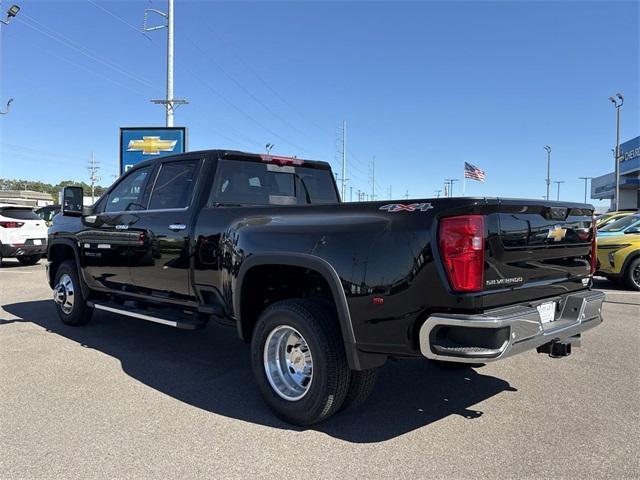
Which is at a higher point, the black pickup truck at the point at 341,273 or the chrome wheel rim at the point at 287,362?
the black pickup truck at the point at 341,273

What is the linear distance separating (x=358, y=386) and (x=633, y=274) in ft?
30.1

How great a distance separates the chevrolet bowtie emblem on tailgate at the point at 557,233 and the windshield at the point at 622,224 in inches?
346

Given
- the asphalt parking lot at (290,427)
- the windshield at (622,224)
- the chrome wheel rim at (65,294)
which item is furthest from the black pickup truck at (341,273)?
the windshield at (622,224)

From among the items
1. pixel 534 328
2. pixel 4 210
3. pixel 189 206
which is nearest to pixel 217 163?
pixel 189 206

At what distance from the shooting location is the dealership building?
44.6 metres

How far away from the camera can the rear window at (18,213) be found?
45.7 ft

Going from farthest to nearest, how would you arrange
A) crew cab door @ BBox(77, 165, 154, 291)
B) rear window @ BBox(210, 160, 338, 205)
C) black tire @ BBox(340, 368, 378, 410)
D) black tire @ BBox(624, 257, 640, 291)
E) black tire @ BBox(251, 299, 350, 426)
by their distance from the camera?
black tire @ BBox(624, 257, 640, 291)
crew cab door @ BBox(77, 165, 154, 291)
rear window @ BBox(210, 160, 338, 205)
black tire @ BBox(340, 368, 378, 410)
black tire @ BBox(251, 299, 350, 426)

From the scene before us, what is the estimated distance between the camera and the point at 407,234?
3.17 metres

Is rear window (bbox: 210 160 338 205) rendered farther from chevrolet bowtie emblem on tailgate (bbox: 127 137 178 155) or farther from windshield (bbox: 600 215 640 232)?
chevrolet bowtie emblem on tailgate (bbox: 127 137 178 155)

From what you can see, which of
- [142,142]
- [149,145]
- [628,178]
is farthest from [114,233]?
[628,178]

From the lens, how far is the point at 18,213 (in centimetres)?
1423

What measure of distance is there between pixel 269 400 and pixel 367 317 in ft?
3.67

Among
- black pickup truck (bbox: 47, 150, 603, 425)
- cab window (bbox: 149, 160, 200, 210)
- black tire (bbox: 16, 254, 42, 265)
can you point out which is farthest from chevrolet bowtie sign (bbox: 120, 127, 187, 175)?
black pickup truck (bbox: 47, 150, 603, 425)

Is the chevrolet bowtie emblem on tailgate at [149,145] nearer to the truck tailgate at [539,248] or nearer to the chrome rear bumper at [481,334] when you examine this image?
the truck tailgate at [539,248]
